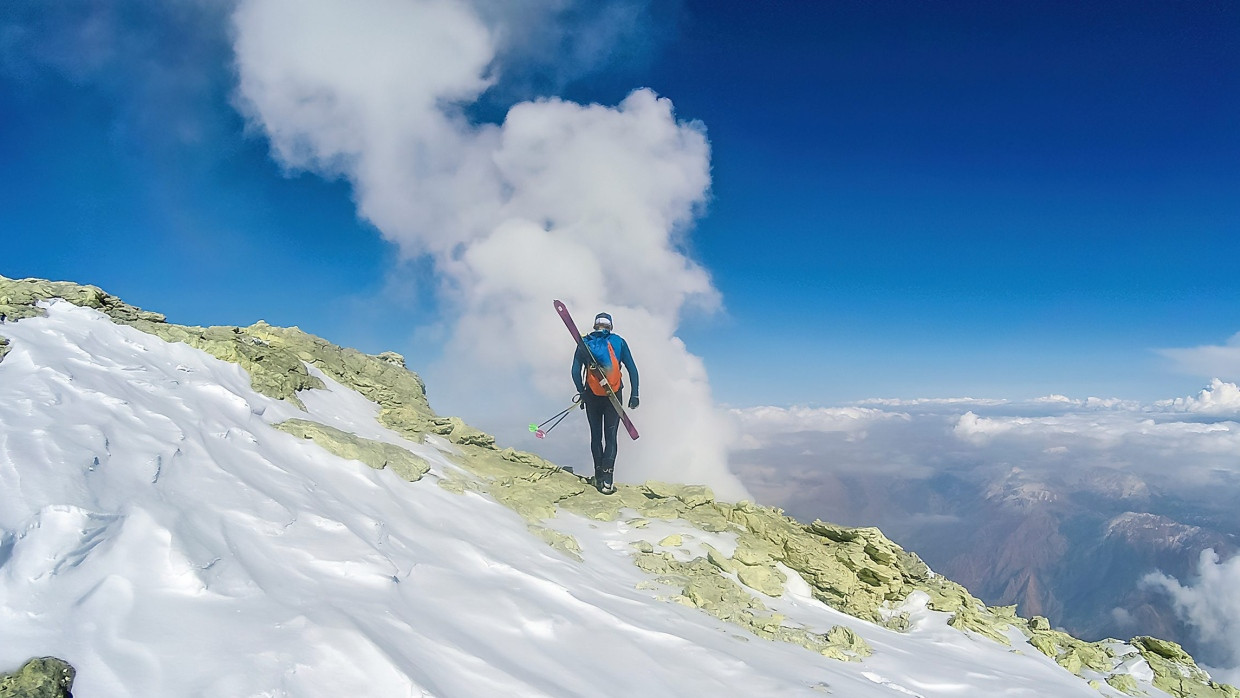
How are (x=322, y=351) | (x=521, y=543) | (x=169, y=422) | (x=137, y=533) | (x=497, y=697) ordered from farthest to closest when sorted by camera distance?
1. (x=322, y=351)
2. (x=521, y=543)
3. (x=169, y=422)
4. (x=137, y=533)
5. (x=497, y=697)

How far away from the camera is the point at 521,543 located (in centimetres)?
886

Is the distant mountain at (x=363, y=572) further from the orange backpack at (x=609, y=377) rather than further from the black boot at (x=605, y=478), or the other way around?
the orange backpack at (x=609, y=377)

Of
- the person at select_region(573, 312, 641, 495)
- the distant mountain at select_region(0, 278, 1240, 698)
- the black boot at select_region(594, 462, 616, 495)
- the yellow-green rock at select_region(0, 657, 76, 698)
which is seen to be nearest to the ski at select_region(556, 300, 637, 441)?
the person at select_region(573, 312, 641, 495)

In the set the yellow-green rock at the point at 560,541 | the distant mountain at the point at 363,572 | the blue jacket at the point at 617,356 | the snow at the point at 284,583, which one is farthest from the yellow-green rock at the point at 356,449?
the blue jacket at the point at 617,356

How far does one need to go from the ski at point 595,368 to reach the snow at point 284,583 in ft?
17.5

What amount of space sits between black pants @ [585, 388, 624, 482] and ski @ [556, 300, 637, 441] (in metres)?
0.17

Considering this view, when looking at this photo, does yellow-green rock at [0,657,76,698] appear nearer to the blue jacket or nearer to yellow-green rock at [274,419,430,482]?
yellow-green rock at [274,419,430,482]

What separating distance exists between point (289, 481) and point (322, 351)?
10832mm

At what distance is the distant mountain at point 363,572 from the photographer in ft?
13.1

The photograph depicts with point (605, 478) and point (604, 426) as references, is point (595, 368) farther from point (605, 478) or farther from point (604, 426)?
point (605, 478)

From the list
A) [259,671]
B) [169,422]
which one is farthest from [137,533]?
[169,422]

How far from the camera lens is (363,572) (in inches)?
223

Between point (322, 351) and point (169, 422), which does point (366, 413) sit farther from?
point (169, 422)

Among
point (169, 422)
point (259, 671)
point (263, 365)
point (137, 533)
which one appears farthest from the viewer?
point (263, 365)
